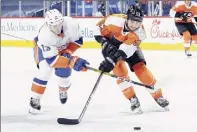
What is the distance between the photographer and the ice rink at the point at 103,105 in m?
2.85

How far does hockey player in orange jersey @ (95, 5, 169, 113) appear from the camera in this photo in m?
3.02

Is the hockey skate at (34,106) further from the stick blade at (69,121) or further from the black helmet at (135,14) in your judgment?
the black helmet at (135,14)

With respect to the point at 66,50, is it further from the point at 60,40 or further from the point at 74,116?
the point at 74,116

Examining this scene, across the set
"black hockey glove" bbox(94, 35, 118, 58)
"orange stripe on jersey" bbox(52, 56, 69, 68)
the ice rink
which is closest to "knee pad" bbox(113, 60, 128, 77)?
"black hockey glove" bbox(94, 35, 118, 58)

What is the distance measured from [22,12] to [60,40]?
5406 mm

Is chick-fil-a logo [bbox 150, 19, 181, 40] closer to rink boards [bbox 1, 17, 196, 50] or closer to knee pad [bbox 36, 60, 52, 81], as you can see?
rink boards [bbox 1, 17, 196, 50]

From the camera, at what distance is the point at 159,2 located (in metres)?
7.91

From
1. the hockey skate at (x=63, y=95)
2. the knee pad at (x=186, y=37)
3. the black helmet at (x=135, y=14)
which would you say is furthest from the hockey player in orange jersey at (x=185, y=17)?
the black helmet at (x=135, y=14)

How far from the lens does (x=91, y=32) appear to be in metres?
8.11

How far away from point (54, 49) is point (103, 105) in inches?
26.6

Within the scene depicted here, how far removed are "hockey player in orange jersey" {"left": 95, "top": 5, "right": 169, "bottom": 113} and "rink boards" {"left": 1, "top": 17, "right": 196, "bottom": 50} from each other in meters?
4.15

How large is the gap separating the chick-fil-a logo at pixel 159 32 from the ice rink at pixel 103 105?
1820 mm

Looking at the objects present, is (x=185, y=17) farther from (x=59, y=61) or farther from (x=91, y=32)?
(x=59, y=61)

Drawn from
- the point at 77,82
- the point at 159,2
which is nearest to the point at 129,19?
the point at 77,82
